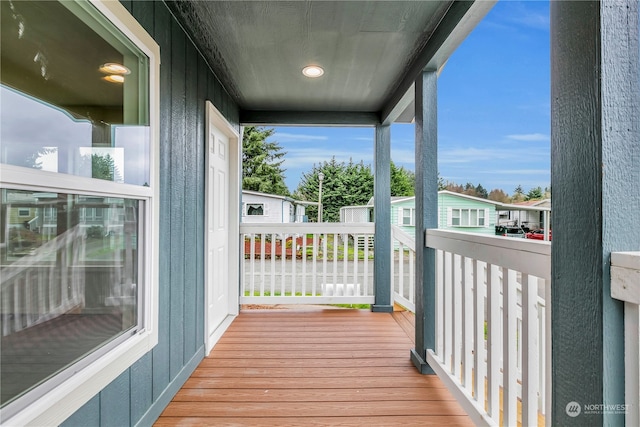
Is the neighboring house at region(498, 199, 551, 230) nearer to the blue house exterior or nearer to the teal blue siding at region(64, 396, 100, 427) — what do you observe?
the blue house exterior

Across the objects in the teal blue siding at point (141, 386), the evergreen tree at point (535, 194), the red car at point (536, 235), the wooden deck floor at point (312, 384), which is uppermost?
the evergreen tree at point (535, 194)

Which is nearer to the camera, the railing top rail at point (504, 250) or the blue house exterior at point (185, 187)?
the blue house exterior at point (185, 187)

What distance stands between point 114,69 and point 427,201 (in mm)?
1892

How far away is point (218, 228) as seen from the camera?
2.97 m

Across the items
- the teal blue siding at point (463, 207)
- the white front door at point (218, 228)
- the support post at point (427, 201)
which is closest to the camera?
the teal blue siding at point (463, 207)

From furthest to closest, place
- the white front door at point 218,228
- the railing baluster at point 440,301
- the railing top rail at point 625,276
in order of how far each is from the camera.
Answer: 1. the white front door at point 218,228
2. the railing baluster at point 440,301
3. the railing top rail at point 625,276

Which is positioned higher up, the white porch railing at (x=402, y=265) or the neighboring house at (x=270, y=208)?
the neighboring house at (x=270, y=208)

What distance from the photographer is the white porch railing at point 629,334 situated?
2.44ft

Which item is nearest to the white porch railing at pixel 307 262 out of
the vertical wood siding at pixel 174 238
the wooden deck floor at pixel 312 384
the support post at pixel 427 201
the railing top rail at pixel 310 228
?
the railing top rail at pixel 310 228

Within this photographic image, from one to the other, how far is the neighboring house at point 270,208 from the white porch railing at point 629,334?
311cm

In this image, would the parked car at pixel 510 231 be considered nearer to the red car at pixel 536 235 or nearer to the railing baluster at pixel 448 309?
the red car at pixel 536 235

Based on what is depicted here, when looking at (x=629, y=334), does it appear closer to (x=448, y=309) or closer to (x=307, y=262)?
(x=448, y=309)

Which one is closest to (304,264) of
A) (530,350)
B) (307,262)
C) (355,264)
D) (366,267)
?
(307,262)

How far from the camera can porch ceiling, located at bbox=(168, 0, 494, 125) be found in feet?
5.67
